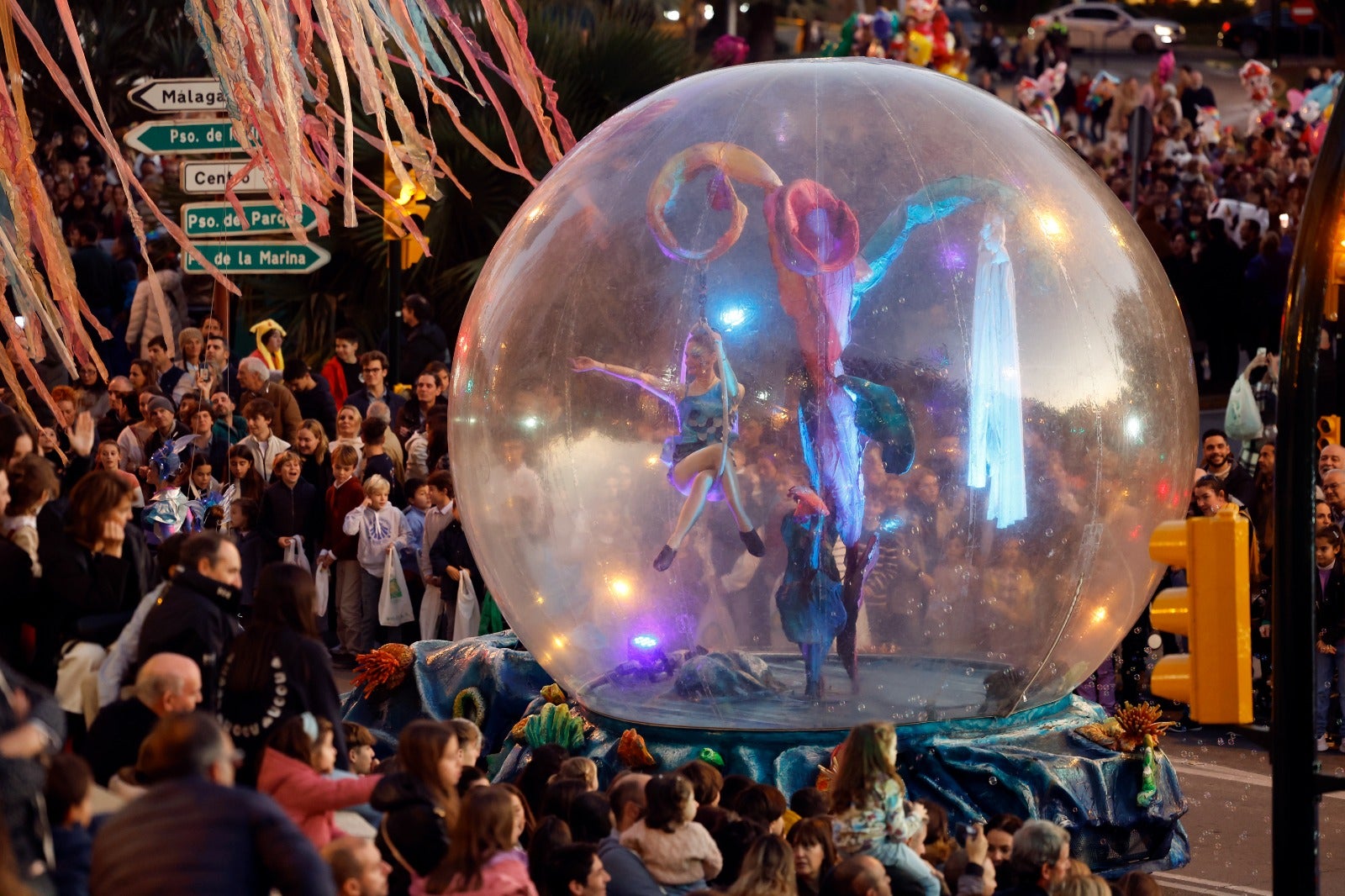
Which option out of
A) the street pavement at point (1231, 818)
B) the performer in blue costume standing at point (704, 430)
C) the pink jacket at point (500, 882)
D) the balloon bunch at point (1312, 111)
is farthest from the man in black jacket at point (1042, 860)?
the balloon bunch at point (1312, 111)

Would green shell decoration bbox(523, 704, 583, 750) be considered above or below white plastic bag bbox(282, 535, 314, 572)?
above

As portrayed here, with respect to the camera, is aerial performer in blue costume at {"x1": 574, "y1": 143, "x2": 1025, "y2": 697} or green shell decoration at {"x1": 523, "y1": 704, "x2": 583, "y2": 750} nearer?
aerial performer in blue costume at {"x1": 574, "y1": 143, "x2": 1025, "y2": 697}

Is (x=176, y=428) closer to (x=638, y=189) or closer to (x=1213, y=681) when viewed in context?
(x=638, y=189)

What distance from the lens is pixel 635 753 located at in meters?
7.03

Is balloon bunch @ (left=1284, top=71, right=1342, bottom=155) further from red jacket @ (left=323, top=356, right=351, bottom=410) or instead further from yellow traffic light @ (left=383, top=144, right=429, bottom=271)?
red jacket @ (left=323, top=356, right=351, bottom=410)

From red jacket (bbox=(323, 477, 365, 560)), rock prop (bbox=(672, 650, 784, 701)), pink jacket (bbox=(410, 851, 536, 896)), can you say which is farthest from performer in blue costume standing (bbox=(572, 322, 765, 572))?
red jacket (bbox=(323, 477, 365, 560))

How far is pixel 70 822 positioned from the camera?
3.82 m

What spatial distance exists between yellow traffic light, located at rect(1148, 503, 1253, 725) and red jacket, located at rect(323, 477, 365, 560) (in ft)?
20.5

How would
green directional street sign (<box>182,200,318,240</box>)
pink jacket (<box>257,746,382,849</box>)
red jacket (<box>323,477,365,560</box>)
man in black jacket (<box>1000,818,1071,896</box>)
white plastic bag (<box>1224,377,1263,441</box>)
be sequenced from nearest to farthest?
pink jacket (<box>257,746,382,849</box>) < man in black jacket (<box>1000,818,1071,896</box>) < red jacket (<box>323,477,365,560</box>) < green directional street sign (<box>182,200,318,240</box>) < white plastic bag (<box>1224,377,1263,441</box>)

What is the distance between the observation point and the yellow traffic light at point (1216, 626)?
488 cm

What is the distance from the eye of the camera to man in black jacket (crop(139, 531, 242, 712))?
4.93 m

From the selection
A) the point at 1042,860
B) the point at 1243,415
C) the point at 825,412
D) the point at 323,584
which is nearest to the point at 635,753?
the point at 825,412

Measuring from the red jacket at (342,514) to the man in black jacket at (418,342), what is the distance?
2559mm

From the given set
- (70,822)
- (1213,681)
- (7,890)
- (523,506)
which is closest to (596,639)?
(523,506)
